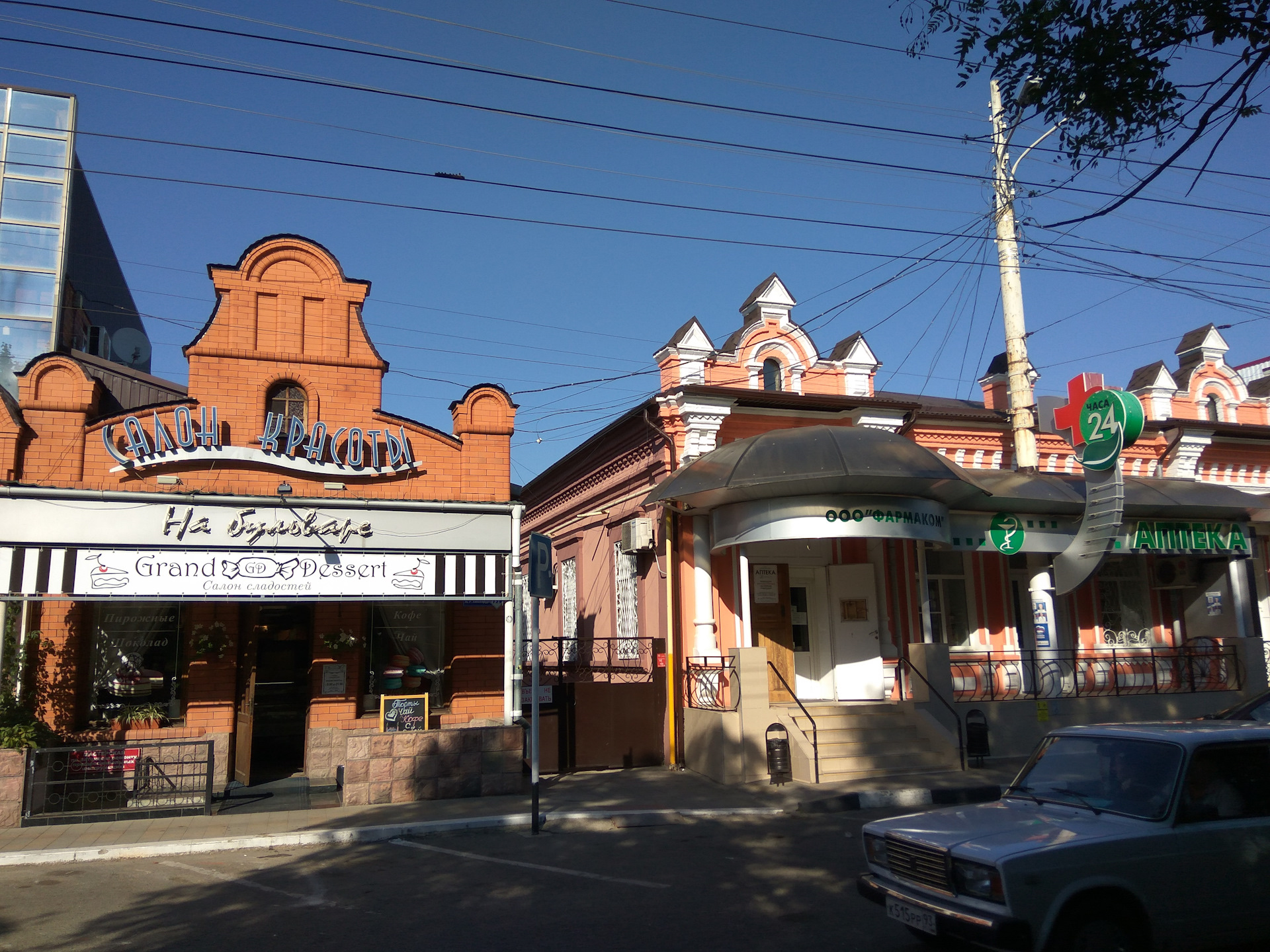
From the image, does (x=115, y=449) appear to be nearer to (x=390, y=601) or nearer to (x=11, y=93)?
(x=390, y=601)

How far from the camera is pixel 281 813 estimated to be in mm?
10852

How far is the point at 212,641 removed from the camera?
40.3 feet

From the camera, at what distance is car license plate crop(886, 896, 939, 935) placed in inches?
208

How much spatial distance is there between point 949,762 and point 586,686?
565cm

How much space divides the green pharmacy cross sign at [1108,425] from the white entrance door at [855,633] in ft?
14.0

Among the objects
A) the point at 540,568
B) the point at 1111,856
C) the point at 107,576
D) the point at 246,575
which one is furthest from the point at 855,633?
the point at 107,576

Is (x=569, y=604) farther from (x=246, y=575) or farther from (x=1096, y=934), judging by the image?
(x=1096, y=934)

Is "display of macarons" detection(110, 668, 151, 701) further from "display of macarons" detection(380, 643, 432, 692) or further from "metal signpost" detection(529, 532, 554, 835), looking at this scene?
"metal signpost" detection(529, 532, 554, 835)

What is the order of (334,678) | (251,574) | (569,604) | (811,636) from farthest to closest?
1. (569,604)
2. (811,636)
3. (334,678)
4. (251,574)

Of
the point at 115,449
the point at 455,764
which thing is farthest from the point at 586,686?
the point at 115,449

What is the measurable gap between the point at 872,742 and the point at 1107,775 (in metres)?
8.32

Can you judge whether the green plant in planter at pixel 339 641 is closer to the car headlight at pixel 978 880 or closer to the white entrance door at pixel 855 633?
the white entrance door at pixel 855 633

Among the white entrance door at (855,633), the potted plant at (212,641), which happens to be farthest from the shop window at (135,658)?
the white entrance door at (855,633)

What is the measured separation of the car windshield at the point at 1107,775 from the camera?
557 centimetres
